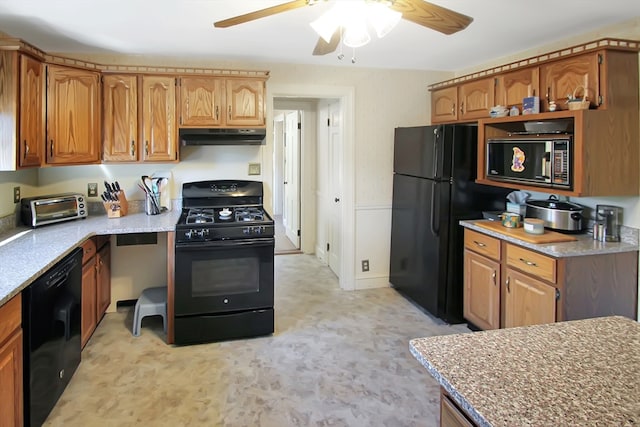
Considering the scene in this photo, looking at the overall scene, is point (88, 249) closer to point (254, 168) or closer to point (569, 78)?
point (254, 168)

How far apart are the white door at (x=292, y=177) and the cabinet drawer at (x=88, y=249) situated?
3203mm

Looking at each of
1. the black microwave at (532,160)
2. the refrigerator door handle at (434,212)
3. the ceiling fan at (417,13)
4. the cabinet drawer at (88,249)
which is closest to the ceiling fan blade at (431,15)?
the ceiling fan at (417,13)


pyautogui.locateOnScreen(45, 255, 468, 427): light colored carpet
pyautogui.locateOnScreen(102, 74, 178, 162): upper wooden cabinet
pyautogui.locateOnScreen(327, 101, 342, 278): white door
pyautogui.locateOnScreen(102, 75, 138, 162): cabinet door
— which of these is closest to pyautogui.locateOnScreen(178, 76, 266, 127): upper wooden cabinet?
pyautogui.locateOnScreen(102, 74, 178, 162): upper wooden cabinet

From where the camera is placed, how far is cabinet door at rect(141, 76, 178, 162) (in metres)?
3.56

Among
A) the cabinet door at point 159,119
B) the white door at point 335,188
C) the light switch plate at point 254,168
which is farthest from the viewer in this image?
the white door at point 335,188

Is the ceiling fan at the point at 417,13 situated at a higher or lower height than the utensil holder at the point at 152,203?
higher

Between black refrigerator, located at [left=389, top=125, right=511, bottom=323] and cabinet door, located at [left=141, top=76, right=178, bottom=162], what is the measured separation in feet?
6.80

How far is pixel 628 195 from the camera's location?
278cm

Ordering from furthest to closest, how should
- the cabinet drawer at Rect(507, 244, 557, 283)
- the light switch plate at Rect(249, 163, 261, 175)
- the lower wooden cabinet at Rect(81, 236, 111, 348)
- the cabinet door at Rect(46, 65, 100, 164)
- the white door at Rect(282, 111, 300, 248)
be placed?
1. the white door at Rect(282, 111, 300, 248)
2. the light switch plate at Rect(249, 163, 261, 175)
3. the cabinet door at Rect(46, 65, 100, 164)
4. the lower wooden cabinet at Rect(81, 236, 111, 348)
5. the cabinet drawer at Rect(507, 244, 557, 283)

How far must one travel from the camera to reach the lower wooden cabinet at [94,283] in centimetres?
311

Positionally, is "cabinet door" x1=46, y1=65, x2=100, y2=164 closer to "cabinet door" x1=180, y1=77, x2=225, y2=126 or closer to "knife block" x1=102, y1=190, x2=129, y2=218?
"knife block" x1=102, y1=190, x2=129, y2=218

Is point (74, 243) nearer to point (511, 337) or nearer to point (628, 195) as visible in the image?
point (511, 337)

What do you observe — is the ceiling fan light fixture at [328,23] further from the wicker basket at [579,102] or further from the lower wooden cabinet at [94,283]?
the lower wooden cabinet at [94,283]

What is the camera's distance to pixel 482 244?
333cm
